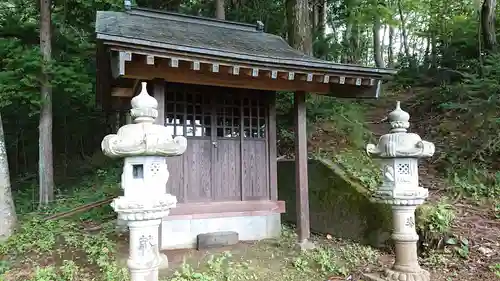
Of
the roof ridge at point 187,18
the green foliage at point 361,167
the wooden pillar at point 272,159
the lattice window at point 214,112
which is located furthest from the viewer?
the roof ridge at point 187,18

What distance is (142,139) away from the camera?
3455 mm

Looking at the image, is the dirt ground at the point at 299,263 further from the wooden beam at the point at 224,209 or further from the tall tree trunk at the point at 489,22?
the tall tree trunk at the point at 489,22

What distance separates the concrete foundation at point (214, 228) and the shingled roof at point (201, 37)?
2.58m

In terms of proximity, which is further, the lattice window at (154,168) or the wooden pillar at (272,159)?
the wooden pillar at (272,159)

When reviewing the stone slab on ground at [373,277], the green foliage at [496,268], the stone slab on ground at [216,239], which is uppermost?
the stone slab on ground at [216,239]

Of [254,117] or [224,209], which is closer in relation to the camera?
[224,209]

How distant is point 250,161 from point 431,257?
9.91 feet

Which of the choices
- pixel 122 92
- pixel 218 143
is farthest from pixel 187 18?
pixel 218 143

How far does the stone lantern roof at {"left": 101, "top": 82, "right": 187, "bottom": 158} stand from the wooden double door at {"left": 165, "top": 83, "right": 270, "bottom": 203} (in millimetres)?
2030

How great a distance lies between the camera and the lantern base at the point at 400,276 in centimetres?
429

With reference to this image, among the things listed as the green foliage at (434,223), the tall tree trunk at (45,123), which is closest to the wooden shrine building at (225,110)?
the green foliage at (434,223)

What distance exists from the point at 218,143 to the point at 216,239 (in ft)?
5.01

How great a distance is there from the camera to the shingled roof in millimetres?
4439

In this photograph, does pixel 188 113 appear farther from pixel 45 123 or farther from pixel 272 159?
pixel 45 123
